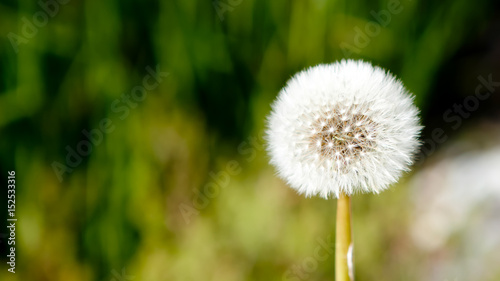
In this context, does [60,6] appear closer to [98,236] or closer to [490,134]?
[98,236]

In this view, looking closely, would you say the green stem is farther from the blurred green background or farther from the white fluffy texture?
the blurred green background

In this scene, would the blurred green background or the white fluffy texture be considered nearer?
the white fluffy texture

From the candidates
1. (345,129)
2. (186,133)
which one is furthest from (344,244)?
(186,133)

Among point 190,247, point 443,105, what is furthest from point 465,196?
point 190,247

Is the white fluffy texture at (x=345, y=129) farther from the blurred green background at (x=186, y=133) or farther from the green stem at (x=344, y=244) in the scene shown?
the blurred green background at (x=186, y=133)

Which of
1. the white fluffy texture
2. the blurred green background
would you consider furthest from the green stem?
the blurred green background

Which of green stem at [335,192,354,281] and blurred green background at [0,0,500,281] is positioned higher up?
blurred green background at [0,0,500,281]
